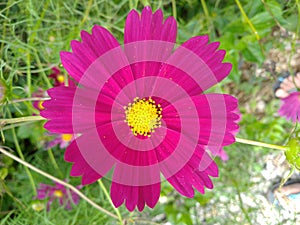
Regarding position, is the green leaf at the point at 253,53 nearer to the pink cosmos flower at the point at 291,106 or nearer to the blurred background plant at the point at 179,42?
the blurred background plant at the point at 179,42

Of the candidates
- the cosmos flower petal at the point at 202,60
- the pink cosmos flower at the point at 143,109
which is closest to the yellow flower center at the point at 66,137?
the pink cosmos flower at the point at 143,109

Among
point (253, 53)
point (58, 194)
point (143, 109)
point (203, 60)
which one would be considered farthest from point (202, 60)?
point (58, 194)

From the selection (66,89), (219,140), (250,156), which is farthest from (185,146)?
(250,156)

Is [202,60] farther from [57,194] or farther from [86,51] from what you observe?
[57,194]

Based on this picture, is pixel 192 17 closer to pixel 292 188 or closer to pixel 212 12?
pixel 212 12

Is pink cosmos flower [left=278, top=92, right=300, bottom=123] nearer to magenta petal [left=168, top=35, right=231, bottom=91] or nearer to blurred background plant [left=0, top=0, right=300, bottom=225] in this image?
blurred background plant [left=0, top=0, right=300, bottom=225]

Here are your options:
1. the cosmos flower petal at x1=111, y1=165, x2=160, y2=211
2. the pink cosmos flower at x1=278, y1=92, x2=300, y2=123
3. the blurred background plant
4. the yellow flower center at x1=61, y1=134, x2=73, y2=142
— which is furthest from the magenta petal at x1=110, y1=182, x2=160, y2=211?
the pink cosmos flower at x1=278, y1=92, x2=300, y2=123
